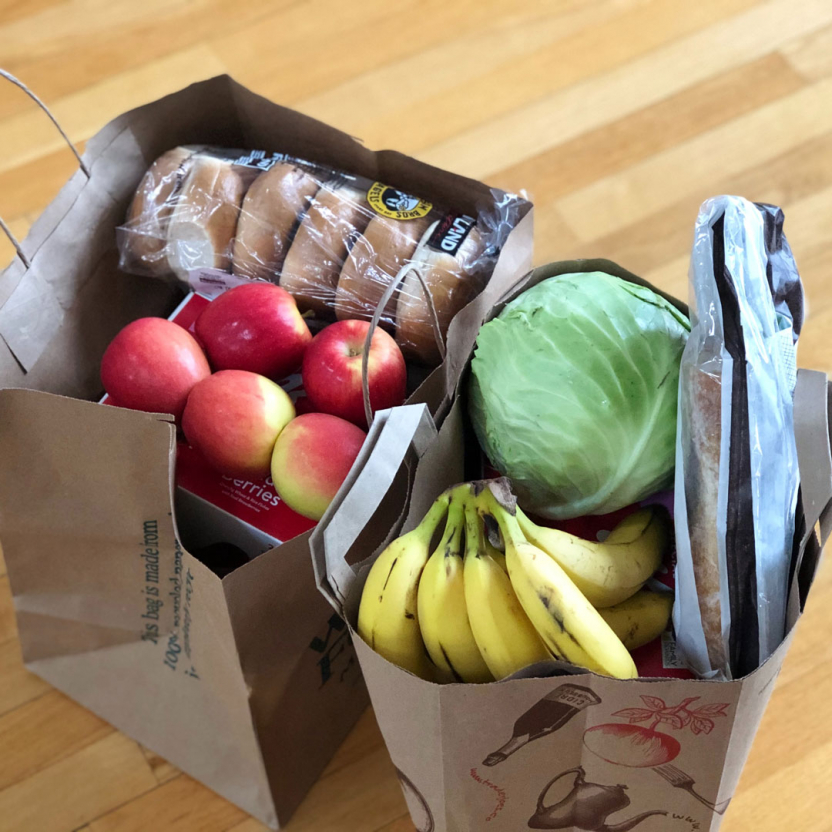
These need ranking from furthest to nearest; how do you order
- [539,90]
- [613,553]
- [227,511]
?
[539,90] → [227,511] → [613,553]

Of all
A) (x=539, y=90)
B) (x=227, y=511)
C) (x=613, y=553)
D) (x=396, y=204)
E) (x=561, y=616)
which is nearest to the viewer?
(x=561, y=616)

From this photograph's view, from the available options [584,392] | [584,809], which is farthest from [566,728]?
[584,392]

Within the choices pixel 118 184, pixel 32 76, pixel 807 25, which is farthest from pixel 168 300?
pixel 807 25

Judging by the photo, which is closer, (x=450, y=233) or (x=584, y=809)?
(x=584, y=809)

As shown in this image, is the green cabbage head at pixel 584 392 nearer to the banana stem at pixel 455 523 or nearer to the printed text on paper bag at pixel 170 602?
the banana stem at pixel 455 523

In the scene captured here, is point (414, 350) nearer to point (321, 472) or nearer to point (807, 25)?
point (321, 472)

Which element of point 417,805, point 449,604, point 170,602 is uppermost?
point 449,604

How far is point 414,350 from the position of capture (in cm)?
92

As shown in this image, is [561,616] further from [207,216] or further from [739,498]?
[207,216]

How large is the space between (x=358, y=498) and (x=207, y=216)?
43 centimetres

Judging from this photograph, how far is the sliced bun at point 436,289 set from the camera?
2.94 ft

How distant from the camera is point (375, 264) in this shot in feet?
3.03

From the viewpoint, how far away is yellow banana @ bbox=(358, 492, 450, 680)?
0.67 m

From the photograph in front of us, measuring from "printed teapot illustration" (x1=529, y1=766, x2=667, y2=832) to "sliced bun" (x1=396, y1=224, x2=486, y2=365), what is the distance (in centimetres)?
42
